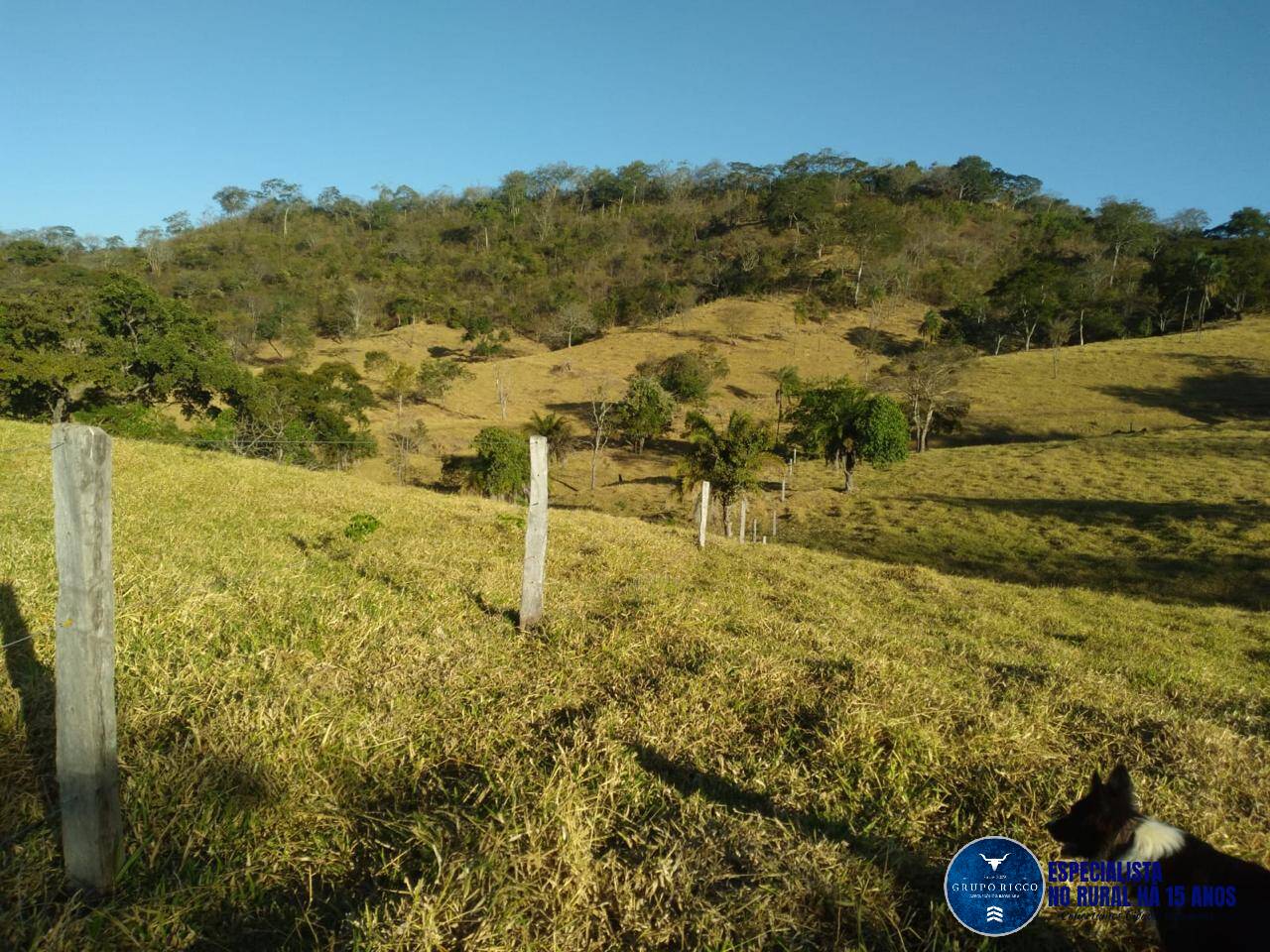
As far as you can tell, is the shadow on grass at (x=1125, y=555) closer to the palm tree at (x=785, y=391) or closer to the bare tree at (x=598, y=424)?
the bare tree at (x=598, y=424)

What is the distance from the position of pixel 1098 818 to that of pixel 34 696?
552 cm

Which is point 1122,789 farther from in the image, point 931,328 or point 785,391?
point 931,328

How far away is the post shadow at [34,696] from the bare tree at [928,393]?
46026mm

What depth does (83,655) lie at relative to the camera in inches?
104

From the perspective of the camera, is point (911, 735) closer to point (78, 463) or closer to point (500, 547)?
point (78, 463)

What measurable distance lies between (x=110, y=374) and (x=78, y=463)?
32663mm

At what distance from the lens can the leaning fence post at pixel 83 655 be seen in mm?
2615

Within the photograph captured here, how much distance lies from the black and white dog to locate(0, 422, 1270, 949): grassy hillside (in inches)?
16.8

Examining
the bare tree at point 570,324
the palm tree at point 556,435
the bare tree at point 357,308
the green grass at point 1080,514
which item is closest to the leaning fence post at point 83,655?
the green grass at point 1080,514

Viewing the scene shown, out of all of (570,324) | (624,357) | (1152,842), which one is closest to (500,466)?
(1152,842)

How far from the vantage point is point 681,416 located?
53844 mm

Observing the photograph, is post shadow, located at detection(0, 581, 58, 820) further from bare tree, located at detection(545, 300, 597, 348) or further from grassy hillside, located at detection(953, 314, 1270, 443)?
bare tree, located at detection(545, 300, 597, 348)

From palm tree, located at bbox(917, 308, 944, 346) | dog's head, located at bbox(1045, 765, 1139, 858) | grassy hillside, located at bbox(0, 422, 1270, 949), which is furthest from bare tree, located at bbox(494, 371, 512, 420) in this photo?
dog's head, located at bbox(1045, 765, 1139, 858)

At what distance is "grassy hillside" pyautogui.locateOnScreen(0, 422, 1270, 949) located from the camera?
2.70 metres
